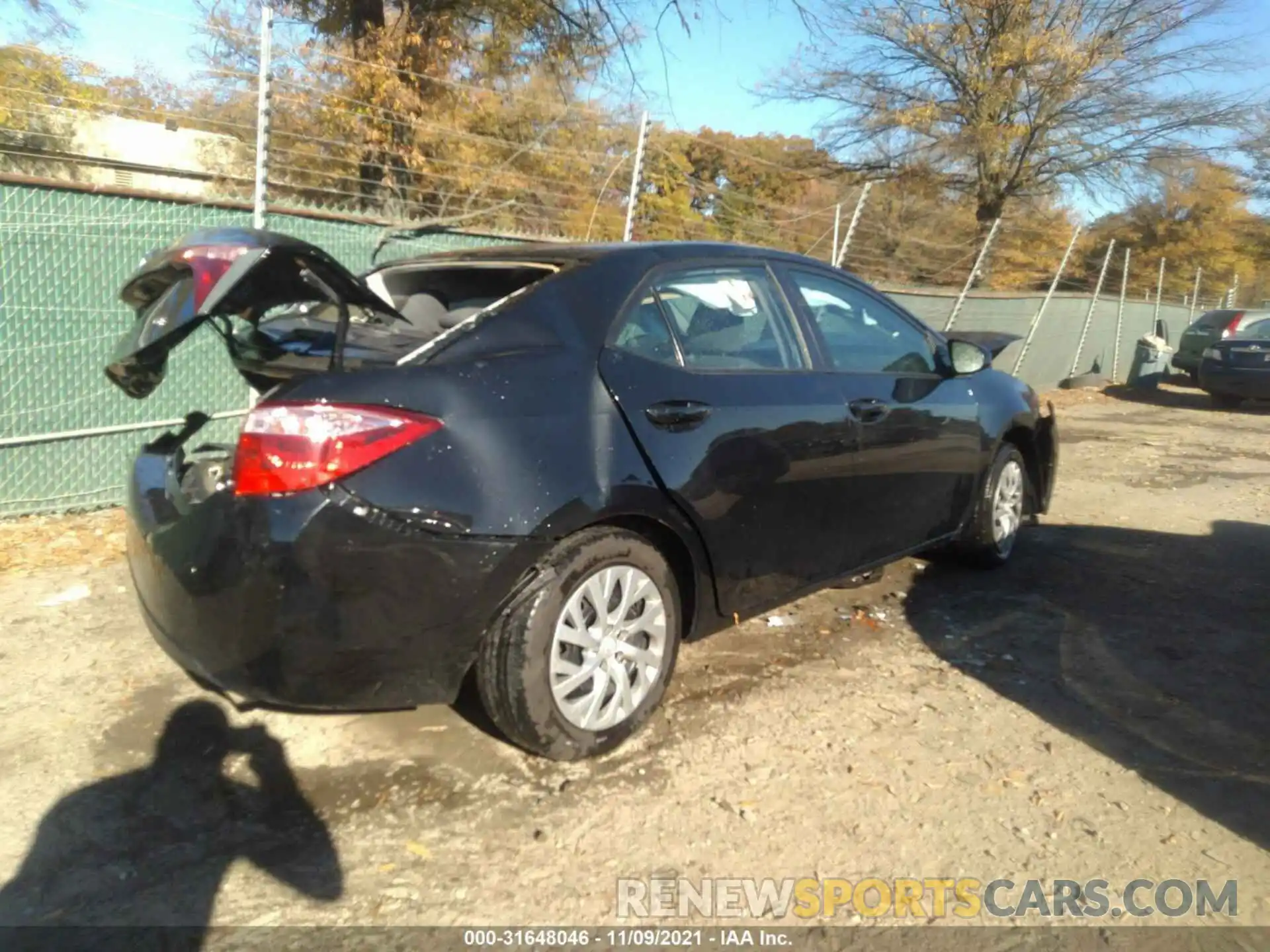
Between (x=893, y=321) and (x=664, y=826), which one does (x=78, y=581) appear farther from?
(x=893, y=321)

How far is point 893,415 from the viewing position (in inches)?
170

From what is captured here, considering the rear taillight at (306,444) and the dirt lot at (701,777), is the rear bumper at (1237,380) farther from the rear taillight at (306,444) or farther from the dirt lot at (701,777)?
the rear taillight at (306,444)

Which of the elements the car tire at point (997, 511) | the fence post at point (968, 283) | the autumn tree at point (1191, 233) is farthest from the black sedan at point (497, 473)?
A: the autumn tree at point (1191, 233)

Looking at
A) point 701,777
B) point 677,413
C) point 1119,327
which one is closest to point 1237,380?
point 1119,327

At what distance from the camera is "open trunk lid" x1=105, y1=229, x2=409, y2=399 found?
2.85 metres

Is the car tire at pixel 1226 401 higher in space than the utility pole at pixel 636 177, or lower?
lower

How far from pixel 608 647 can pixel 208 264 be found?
5.32 ft

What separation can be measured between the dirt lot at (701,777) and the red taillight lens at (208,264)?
144cm

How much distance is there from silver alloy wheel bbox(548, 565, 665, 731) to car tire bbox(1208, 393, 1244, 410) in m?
14.0

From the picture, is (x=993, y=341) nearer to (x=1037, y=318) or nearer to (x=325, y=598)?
(x=325, y=598)

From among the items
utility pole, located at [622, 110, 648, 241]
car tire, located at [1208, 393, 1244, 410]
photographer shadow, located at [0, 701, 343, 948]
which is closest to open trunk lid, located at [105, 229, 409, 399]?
photographer shadow, located at [0, 701, 343, 948]

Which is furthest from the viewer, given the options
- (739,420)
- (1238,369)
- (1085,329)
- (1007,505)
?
(1085,329)

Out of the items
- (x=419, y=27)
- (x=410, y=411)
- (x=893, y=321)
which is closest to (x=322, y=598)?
(x=410, y=411)

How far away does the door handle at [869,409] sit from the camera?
4113 millimetres
